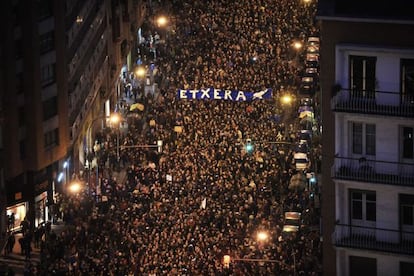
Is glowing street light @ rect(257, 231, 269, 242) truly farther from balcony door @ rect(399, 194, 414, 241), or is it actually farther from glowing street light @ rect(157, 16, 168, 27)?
glowing street light @ rect(157, 16, 168, 27)

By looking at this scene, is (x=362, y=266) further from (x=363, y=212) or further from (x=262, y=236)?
(x=262, y=236)

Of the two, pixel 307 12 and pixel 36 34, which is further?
pixel 307 12

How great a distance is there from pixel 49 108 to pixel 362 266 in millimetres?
32381

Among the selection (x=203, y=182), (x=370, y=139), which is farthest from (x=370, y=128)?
(x=203, y=182)

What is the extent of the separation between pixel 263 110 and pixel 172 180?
15.4m

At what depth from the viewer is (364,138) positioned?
59.1m

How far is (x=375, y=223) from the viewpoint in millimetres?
58906

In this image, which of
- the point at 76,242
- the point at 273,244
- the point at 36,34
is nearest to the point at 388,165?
the point at 273,244

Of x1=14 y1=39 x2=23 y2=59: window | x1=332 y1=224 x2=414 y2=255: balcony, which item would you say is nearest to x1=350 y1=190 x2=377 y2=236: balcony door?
x1=332 y1=224 x2=414 y2=255: balcony

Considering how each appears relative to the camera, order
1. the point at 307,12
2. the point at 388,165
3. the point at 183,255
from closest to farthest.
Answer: the point at 388,165, the point at 183,255, the point at 307,12

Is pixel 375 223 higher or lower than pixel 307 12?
lower

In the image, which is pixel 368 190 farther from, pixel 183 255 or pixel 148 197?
pixel 148 197

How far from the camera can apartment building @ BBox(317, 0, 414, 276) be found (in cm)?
5775

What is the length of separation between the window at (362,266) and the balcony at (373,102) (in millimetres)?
6300
